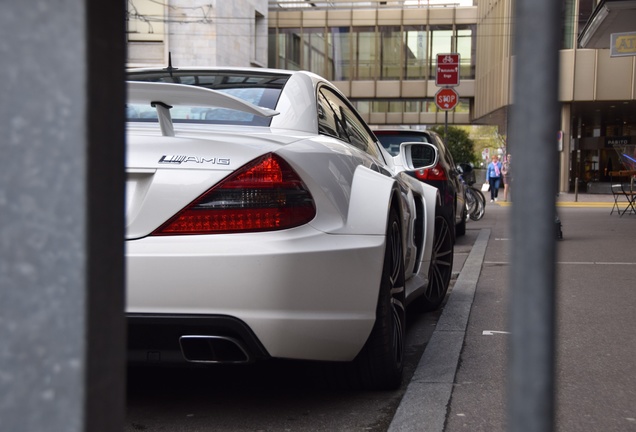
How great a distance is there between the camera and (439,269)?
619cm

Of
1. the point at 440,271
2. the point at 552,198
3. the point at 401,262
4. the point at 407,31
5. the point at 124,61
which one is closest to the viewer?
the point at 552,198

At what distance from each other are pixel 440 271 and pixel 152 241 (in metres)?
3.55

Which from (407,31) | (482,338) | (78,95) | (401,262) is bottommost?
(482,338)

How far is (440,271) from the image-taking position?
6188 mm

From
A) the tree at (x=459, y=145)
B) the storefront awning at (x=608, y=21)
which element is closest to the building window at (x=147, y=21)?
the tree at (x=459, y=145)

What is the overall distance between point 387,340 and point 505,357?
1.18 metres

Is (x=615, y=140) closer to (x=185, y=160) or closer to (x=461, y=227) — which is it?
(x=461, y=227)

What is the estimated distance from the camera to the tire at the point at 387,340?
11.6 ft

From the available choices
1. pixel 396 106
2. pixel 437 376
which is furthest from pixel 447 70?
pixel 396 106

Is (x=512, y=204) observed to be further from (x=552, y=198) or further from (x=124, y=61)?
(x=124, y=61)

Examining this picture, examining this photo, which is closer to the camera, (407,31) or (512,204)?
(512,204)

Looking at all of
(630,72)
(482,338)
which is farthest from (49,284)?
(630,72)

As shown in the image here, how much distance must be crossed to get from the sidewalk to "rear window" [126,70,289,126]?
146 centimetres

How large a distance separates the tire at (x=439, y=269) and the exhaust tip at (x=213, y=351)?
9.21 feet
